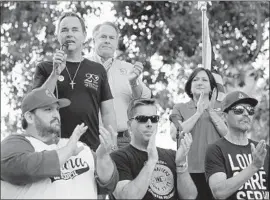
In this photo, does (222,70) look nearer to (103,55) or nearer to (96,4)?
(96,4)

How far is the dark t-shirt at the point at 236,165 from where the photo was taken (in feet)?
18.2

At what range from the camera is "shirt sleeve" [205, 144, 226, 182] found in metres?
5.63

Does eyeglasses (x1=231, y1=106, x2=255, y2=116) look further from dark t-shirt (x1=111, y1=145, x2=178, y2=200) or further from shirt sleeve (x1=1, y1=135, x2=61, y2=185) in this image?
shirt sleeve (x1=1, y1=135, x2=61, y2=185)

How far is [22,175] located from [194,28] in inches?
423

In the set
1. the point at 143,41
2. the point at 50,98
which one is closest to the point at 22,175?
the point at 50,98

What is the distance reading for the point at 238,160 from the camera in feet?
18.6

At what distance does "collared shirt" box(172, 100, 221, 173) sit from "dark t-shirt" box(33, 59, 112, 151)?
92 cm

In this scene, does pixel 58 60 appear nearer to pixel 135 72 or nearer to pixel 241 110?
pixel 135 72

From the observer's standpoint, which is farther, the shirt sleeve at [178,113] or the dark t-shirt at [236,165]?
the shirt sleeve at [178,113]

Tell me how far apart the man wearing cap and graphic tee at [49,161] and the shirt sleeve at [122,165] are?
0.97ft

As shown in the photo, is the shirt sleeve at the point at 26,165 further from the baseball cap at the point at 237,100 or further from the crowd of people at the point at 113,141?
the baseball cap at the point at 237,100

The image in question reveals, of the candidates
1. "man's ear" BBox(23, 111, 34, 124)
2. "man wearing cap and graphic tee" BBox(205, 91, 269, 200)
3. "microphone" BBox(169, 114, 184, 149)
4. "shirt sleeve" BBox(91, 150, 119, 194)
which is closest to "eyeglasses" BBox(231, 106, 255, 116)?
"man wearing cap and graphic tee" BBox(205, 91, 269, 200)

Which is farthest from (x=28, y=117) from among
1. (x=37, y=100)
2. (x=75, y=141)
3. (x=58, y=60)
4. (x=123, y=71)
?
(x=123, y=71)

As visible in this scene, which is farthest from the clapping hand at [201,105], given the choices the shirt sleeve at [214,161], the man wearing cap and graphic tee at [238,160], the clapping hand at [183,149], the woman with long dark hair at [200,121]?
the clapping hand at [183,149]
